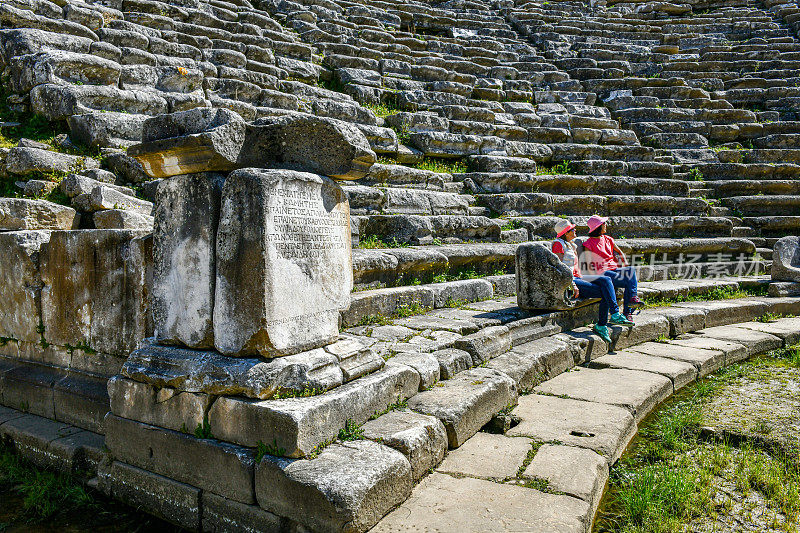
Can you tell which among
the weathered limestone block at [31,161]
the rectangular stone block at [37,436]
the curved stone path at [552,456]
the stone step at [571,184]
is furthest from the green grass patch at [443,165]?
the rectangular stone block at [37,436]

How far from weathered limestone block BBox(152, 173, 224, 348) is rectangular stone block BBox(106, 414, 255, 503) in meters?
0.53

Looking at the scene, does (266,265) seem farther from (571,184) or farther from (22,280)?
(571,184)

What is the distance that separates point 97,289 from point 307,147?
5.98 feet

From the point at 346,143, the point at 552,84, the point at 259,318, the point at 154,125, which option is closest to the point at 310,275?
the point at 259,318

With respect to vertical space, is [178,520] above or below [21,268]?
below

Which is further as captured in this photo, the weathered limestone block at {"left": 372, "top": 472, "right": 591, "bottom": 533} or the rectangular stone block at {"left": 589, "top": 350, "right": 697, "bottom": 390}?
the rectangular stone block at {"left": 589, "top": 350, "right": 697, "bottom": 390}

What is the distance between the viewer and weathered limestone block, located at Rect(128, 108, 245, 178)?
2.81 meters

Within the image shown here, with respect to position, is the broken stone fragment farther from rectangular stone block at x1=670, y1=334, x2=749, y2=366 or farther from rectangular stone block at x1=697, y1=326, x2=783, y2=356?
rectangular stone block at x1=697, y1=326, x2=783, y2=356

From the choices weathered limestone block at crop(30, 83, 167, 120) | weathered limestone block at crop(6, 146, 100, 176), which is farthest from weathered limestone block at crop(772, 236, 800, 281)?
weathered limestone block at crop(6, 146, 100, 176)

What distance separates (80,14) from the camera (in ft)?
26.0

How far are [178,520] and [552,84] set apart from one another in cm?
1294

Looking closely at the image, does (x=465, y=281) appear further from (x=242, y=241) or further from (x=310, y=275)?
(x=242, y=241)

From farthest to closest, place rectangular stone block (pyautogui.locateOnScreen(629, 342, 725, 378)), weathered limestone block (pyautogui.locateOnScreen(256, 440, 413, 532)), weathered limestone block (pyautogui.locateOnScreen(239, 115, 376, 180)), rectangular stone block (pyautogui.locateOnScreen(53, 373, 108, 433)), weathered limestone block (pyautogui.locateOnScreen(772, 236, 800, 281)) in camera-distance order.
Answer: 1. weathered limestone block (pyautogui.locateOnScreen(772, 236, 800, 281))
2. rectangular stone block (pyautogui.locateOnScreen(629, 342, 725, 378))
3. rectangular stone block (pyautogui.locateOnScreen(53, 373, 108, 433))
4. weathered limestone block (pyautogui.locateOnScreen(239, 115, 376, 180))
5. weathered limestone block (pyautogui.locateOnScreen(256, 440, 413, 532))

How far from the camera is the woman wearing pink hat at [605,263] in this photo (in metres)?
5.99
